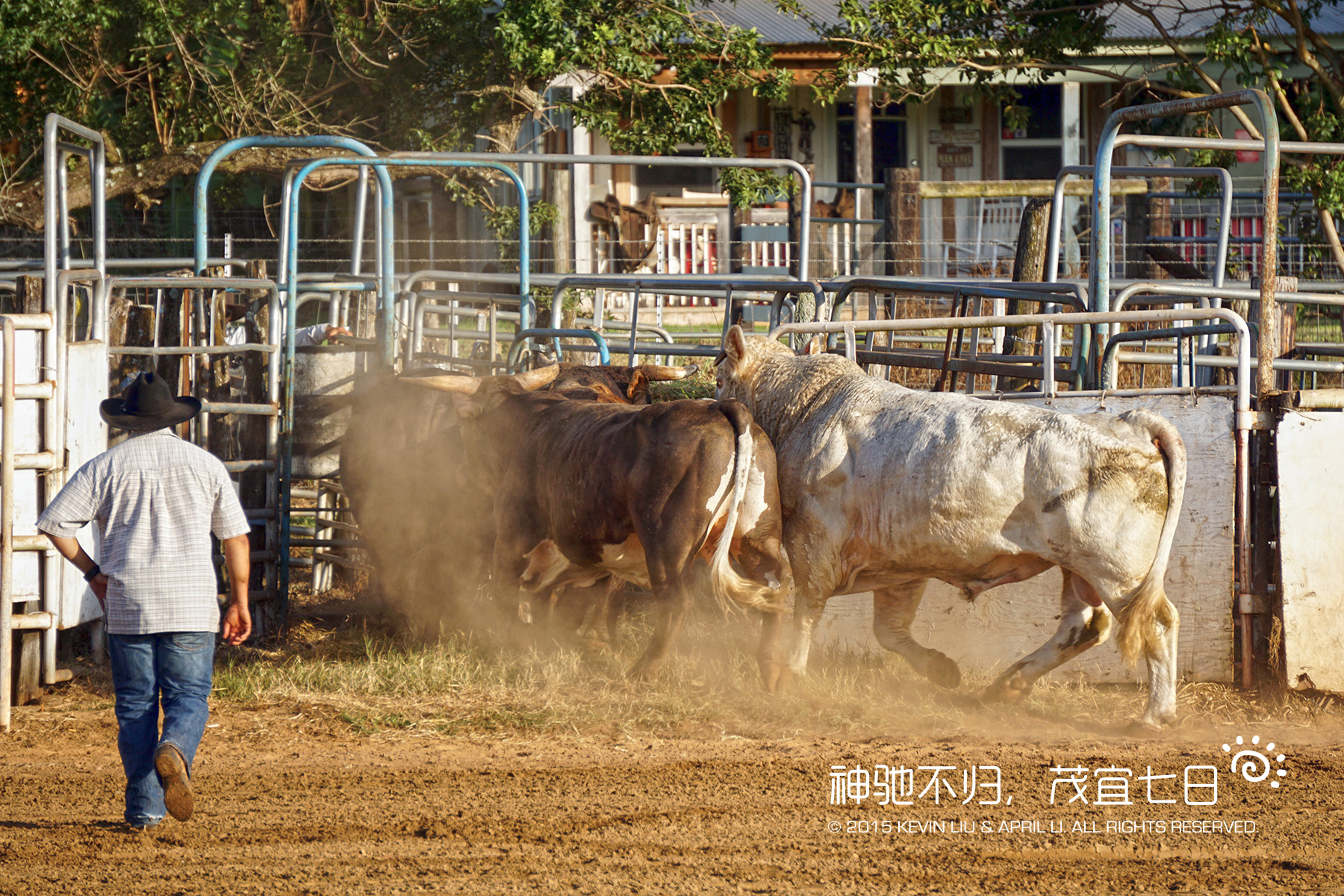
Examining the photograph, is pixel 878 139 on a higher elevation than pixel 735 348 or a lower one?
higher

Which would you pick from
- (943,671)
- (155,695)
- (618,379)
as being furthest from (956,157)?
(155,695)

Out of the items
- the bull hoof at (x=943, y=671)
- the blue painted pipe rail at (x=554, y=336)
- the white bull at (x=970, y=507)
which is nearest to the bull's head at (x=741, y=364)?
the white bull at (x=970, y=507)

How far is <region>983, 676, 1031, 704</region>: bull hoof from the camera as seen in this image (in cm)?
649

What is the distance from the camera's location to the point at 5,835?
189 inches

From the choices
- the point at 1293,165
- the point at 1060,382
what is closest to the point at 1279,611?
the point at 1060,382

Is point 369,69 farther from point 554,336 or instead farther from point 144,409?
point 144,409

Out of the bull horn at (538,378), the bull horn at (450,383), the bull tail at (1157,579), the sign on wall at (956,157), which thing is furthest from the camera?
the sign on wall at (956,157)

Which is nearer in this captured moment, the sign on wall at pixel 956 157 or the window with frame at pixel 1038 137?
the sign on wall at pixel 956 157

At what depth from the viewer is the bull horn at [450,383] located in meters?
7.56

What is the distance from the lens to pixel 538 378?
26.7ft

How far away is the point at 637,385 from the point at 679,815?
3.66m

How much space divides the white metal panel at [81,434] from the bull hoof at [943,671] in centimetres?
408

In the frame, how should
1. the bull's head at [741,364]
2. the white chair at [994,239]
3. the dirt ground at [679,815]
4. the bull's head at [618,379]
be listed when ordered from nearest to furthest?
the dirt ground at [679,815], the bull's head at [741,364], the bull's head at [618,379], the white chair at [994,239]

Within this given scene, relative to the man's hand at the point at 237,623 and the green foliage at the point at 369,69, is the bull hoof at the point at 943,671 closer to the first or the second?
the man's hand at the point at 237,623
